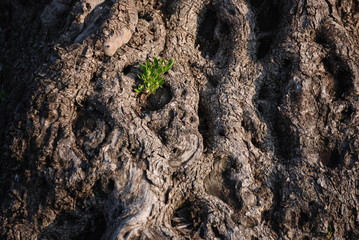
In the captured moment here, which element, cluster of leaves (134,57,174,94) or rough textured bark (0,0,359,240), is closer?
rough textured bark (0,0,359,240)

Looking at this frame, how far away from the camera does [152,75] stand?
15.1ft

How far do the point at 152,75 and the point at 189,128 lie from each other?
29.7 inches

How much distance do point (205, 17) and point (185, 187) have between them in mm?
2410

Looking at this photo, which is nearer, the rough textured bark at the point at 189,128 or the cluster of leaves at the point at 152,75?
the rough textured bark at the point at 189,128

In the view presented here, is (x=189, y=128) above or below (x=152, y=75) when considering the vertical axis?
below

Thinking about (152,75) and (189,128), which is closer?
(189,128)

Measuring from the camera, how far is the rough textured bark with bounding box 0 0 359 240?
4.22 m

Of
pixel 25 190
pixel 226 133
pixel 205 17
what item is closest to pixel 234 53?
pixel 205 17

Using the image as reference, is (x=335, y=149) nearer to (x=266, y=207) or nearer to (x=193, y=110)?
(x=266, y=207)

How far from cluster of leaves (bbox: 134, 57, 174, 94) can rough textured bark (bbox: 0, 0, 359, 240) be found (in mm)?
129

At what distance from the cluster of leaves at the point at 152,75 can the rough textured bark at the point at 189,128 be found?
0.13m

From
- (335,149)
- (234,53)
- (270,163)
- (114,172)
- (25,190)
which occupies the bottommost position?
(25,190)

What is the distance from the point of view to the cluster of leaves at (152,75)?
15.0 ft

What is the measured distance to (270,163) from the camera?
4539 millimetres
